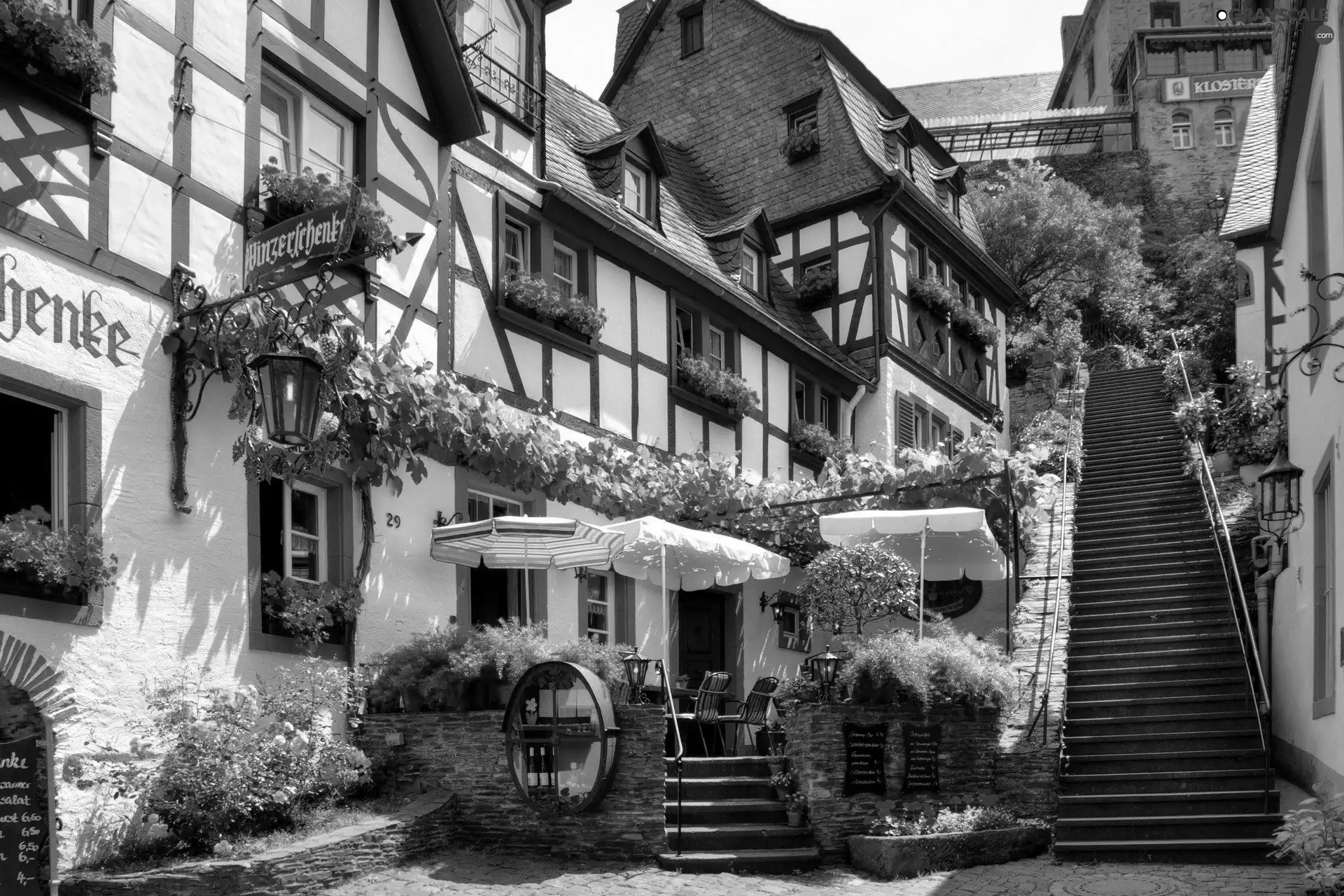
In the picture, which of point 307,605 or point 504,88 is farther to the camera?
point 504,88

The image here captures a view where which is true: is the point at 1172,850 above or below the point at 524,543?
below

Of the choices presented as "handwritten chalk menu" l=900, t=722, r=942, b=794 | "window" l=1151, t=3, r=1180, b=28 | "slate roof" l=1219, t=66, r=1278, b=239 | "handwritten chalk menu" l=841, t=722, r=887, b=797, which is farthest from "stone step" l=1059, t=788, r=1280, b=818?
"window" l=1151, t=3, r=1180, b=28

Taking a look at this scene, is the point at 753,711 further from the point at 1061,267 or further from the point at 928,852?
the point at 1061,267

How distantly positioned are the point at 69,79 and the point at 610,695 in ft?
19.6

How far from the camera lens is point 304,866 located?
952cm

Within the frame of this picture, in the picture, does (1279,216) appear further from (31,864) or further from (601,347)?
(31,864)

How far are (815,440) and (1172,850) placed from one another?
998 cm

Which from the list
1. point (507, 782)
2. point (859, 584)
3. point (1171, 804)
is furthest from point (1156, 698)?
point (507, 782)

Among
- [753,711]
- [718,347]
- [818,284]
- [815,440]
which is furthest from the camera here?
[818,284]

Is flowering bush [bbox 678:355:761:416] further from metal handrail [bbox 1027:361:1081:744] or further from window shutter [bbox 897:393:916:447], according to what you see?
window shutter [bbox 897:393:916:447]

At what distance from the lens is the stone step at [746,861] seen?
35.8ft

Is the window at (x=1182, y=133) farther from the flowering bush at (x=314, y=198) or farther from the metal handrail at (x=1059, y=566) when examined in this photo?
the flowering bush at (x=314, y=198)

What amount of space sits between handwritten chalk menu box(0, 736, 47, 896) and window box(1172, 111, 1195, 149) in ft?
169

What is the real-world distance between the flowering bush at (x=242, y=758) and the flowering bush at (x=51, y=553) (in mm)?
952
